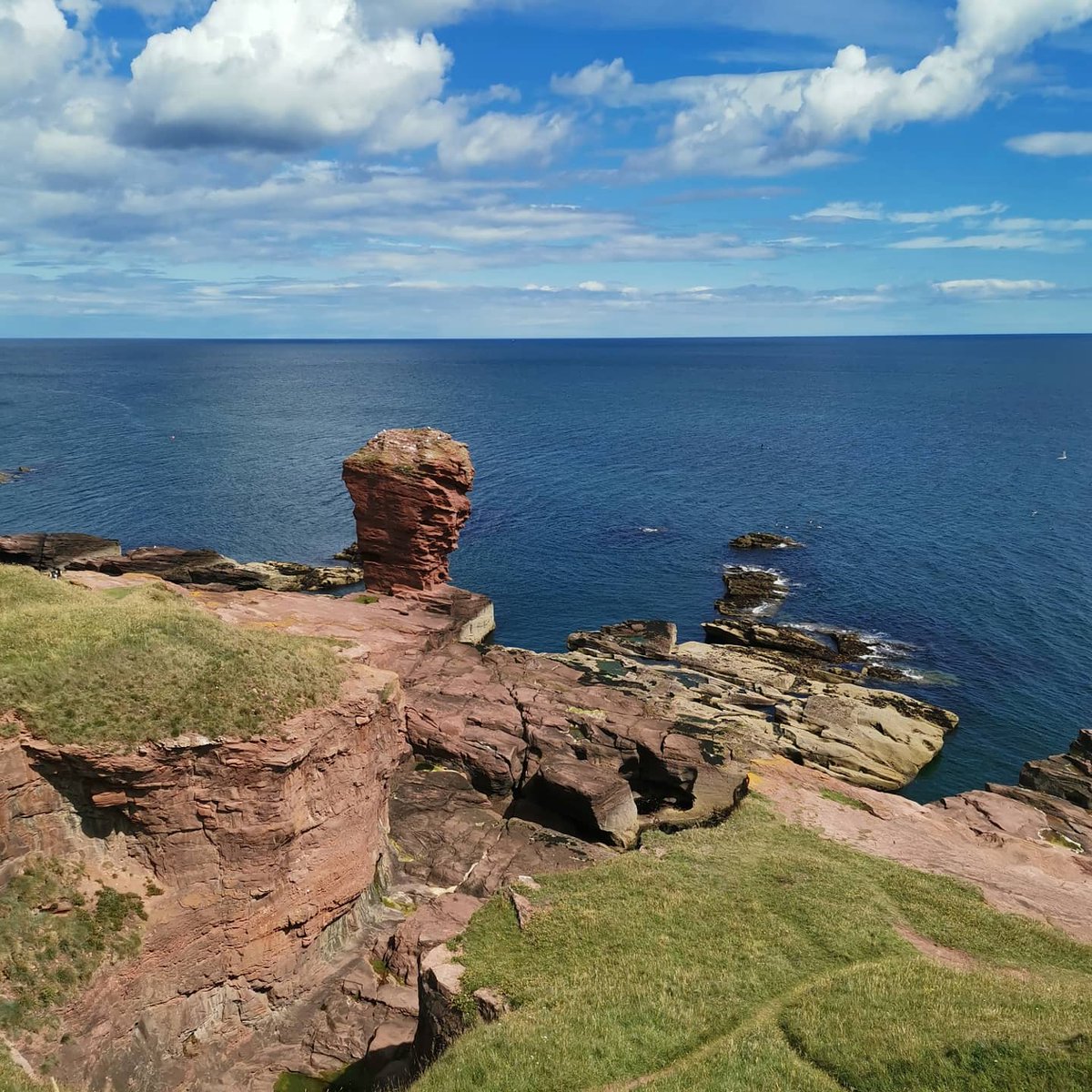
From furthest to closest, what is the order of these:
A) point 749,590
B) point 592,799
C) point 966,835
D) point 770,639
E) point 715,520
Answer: point 715,520 < point 749,590 < point 770,639 < point 966,835 < point 592,799

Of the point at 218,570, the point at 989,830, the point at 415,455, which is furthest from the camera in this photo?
the point at 218,570

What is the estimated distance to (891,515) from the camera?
107 metres

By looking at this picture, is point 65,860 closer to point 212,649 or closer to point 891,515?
point 212,649

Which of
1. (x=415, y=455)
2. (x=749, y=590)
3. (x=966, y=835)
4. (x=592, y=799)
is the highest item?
(x=415, y=455)

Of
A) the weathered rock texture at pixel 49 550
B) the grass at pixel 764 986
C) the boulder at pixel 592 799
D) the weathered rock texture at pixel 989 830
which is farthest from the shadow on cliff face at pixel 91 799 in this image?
the weathered rock texture at pixel 49 550

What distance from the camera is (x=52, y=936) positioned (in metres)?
21.3

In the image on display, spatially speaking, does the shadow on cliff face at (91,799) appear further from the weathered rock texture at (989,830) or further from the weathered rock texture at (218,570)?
the weathered rock texture at (218,570)

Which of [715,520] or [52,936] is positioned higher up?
[52,936]

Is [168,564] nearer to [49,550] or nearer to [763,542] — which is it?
[49,550]

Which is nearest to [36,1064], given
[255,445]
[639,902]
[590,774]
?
[639,902]

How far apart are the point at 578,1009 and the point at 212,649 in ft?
48.6

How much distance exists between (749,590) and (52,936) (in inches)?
2687

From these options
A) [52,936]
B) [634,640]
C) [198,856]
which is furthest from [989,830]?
[52,936]

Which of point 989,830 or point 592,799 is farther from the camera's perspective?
point 989,830
